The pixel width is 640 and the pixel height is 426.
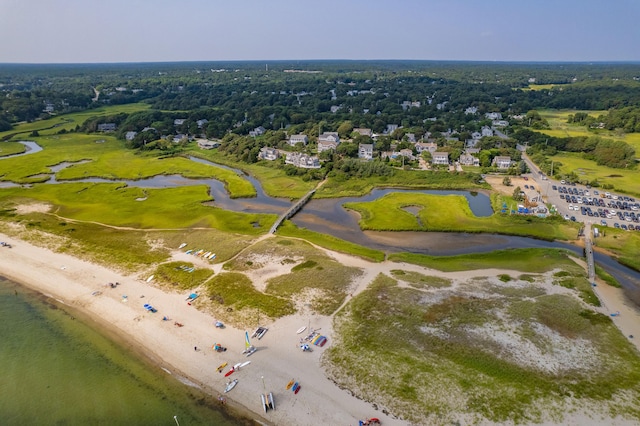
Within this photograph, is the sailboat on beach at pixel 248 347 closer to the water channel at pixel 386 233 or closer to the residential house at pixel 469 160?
the water channel at pixel 386 233

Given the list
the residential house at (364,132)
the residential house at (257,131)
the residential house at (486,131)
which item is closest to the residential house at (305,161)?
the residential house at (364,132)

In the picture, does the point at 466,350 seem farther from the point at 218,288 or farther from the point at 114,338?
the point at 114,338

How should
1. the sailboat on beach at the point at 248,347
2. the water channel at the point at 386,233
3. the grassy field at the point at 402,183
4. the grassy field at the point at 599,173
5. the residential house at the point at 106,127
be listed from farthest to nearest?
the residential house at the point at 106,127
the grassy field at the point at 402,183
the grassy field at the point at 599,173
the water channel at the point at 386,233
the sailboat on beach at the point at 248,347

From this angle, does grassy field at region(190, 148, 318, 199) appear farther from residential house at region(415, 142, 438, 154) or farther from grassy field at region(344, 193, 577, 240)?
residential house at region(415, 142, 438, 154)

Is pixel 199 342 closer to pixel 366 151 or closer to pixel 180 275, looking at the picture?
pixel 180 275

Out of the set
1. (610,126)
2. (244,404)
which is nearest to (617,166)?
(610,126)

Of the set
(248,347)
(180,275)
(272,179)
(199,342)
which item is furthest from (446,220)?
(199,342)
